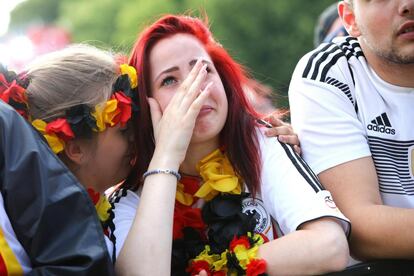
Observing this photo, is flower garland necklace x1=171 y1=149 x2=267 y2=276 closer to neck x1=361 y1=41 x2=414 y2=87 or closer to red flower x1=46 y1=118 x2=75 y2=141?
red flower x1=46 y1=118 x2=75 y2=141

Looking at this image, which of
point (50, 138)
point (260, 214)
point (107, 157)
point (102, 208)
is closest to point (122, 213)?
point (102, 208)

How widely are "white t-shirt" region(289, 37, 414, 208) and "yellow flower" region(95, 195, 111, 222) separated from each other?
2.94 feet

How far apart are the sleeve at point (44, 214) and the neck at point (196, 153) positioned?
0.99 metres

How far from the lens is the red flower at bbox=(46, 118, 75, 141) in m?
2.74

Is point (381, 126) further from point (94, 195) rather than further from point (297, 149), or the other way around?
point (94, 195)

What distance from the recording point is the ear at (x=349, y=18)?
10.7ft

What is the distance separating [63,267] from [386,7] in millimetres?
1762

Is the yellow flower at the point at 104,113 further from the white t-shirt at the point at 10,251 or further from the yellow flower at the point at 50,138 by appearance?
the white t-shirt at the point at 10,251

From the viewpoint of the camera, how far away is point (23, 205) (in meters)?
2.14

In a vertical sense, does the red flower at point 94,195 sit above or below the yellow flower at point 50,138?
below

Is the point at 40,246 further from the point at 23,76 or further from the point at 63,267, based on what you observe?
the point at 23,76

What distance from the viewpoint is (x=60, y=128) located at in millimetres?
2750

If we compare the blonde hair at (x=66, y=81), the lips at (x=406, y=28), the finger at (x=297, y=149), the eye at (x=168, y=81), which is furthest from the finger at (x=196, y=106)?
the lips at (x=406, y=28)

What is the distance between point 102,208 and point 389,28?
57.1 inches
